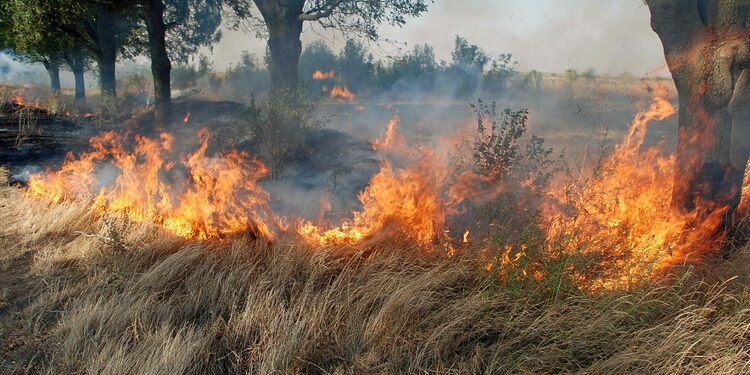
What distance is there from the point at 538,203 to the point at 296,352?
8.02 ft

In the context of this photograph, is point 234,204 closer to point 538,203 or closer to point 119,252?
point 119,252

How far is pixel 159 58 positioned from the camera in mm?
10023

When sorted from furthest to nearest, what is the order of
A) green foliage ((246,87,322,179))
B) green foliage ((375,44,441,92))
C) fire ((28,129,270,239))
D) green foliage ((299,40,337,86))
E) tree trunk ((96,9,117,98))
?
green foliage ((299,40,337,86)) → green foliage ((375,44,441,92)) → tree trunk ((96,9,117,98)) → green foliage ((246,87,322,179)) → fire ((28,129,270,239))

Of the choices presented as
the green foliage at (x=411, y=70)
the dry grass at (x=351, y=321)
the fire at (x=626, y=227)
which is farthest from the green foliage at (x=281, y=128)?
the green foliage at (x=411, y=70)

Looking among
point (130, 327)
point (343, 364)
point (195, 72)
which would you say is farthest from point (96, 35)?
point (343, 364)

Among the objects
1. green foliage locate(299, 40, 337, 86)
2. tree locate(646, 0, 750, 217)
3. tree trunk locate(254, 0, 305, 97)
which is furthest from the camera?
green foliage locate(299, 40, 337, 86)

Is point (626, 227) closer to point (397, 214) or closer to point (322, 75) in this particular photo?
point (397, 214)

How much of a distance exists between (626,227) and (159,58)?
385 inches

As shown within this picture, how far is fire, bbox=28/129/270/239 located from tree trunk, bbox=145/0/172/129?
3395mm

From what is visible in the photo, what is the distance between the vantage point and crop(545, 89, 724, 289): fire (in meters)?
3.20

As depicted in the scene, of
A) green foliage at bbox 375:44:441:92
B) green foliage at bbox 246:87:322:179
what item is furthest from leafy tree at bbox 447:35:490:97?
green foliage at bbox 246:87:322:179

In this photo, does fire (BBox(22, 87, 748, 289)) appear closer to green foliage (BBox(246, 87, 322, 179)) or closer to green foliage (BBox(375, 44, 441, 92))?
green foliage (BBox(246, 87, 322, 179))

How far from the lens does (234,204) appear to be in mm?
4406

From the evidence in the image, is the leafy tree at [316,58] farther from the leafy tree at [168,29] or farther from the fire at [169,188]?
the fire at [169,188]
